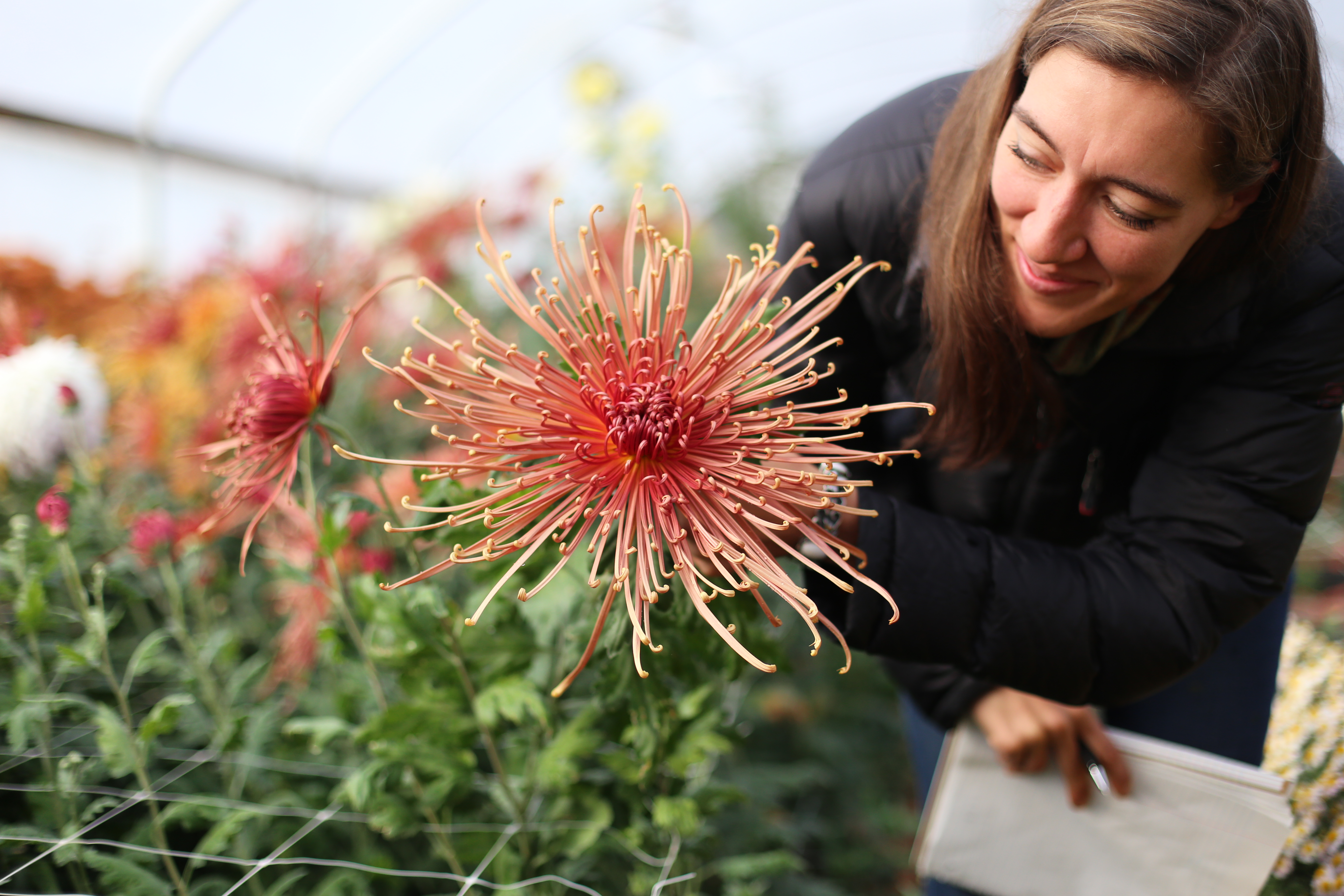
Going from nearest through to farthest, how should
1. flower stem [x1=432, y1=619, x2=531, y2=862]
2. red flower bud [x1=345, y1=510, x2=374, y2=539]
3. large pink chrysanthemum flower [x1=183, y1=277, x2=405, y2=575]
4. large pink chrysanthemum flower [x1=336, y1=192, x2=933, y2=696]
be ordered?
large pink chrysanthemum flower [x1=336, y1=192, x2=933, y2=696] < large pink chrysanthemum flower [x1=183, y1=277, x2=405, y2=575] < flower stem [x1=432, y1=619, x2=531, y2=862] < red flower bud [x1=345, y1=510, x2=374, y2=539]

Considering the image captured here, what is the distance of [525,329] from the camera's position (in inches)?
76.0

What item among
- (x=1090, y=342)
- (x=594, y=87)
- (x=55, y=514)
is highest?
(x=594, y=87)

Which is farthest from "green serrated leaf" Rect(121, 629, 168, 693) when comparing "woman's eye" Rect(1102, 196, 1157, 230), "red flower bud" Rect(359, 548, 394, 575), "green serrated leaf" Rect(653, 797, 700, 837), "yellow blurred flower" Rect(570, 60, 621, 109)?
"yellow blurred flower" Rect(570, 60, 621, 109)

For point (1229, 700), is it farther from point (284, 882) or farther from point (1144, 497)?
point (284, 882)

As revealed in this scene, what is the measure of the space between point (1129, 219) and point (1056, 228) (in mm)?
58

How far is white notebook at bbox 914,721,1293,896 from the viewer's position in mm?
908

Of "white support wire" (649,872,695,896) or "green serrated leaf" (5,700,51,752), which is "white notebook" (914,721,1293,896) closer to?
"white support wire" (649,872,695,896)

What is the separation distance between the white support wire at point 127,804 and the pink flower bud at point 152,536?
0.98ft

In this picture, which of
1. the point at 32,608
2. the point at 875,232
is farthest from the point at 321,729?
the point at 875,232

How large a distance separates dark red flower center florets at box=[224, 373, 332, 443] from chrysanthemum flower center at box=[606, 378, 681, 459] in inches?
12.2

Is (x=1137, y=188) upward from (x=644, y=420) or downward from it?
upward

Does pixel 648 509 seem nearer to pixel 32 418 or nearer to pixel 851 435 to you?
pixel 851 435

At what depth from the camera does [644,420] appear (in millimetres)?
629

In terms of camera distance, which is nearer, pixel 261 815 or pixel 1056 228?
pixel 1056 228
